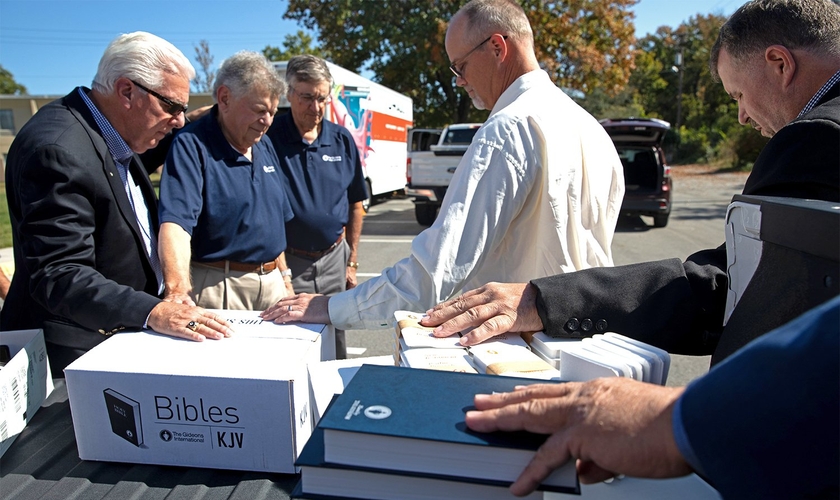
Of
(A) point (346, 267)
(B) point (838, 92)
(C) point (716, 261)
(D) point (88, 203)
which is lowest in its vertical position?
(A) point (346, 267)

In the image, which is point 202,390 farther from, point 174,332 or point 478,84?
point 478,84

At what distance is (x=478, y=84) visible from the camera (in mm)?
2160

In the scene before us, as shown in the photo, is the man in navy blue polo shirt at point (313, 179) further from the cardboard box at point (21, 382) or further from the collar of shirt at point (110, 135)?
the cardboard box at point (21, 382)

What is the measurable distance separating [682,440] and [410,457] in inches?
14.0

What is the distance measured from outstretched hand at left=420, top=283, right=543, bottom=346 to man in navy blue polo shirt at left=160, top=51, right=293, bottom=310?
1313 mm

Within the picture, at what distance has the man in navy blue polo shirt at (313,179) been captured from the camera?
10.3 feet

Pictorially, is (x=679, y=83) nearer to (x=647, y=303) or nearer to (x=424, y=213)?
(x=424, y=213)

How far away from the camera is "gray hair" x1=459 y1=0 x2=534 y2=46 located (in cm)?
202

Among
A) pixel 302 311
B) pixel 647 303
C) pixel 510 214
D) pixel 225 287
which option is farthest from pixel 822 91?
pixel 225 287

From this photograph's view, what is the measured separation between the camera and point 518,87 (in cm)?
195

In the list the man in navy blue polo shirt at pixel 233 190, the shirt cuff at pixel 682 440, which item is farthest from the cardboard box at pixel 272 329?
the shirt cuff at pixel 682 440

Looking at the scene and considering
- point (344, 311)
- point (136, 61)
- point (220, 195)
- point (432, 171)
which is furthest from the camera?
point (432, 171)

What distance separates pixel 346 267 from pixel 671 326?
7.82 ft

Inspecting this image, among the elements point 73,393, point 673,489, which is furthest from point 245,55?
point 673,489
